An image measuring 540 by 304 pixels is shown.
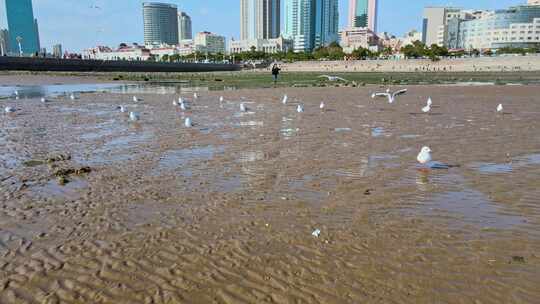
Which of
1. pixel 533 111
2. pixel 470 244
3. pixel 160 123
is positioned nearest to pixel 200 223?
pixel 470 244

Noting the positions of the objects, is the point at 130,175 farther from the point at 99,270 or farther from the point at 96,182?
the point at 99,270

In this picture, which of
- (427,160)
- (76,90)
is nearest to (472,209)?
(427,160)

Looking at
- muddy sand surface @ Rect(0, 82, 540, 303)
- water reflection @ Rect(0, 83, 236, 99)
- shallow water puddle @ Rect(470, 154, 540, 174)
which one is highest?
water reflection @ Rect(0, 83, 236, 99)

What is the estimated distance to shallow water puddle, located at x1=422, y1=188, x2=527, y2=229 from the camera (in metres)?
6.07

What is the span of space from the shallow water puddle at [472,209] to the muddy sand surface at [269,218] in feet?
0.12

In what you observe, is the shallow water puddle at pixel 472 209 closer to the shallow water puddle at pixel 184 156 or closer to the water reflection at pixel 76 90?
the shallow water puddle at pixel 184 156

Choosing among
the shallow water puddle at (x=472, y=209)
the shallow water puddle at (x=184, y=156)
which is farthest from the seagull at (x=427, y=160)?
the shallow water puddle at (x=184, y=156)

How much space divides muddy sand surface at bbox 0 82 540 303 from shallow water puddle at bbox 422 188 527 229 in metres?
0.04

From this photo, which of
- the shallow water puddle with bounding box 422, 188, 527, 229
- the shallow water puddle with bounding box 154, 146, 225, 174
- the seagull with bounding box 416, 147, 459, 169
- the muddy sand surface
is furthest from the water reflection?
the shallow water puddle with bounding box 422, 188, 527, 229

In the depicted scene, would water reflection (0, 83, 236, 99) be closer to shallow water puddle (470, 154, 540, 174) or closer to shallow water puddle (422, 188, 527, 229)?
shallow water puddle (470, 154, 540, 174)

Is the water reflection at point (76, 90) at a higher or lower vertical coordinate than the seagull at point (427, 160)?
higher

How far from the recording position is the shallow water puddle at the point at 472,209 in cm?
607

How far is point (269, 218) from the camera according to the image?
6324 mm

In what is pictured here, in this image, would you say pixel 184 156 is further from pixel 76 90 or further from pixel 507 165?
pixel 76 90
